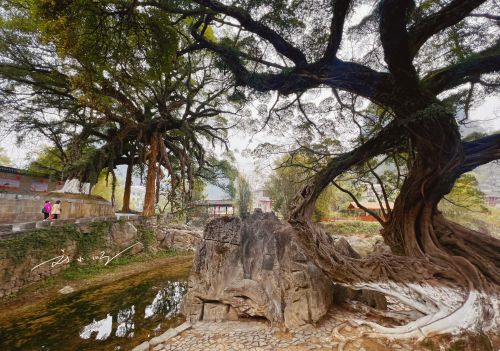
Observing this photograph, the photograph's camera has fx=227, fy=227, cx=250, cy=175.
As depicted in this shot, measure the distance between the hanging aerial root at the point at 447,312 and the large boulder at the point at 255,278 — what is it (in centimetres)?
110

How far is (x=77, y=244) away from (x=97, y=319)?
15.0 feet

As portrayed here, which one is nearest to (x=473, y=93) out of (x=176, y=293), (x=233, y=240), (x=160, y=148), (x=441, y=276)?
(x=441, y=276)

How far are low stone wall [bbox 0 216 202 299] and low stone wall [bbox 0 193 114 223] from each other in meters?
0.98

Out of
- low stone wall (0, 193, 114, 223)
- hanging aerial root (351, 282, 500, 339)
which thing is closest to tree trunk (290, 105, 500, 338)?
hanging aerial root (351, 282, 500, 339)

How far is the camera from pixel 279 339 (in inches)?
151

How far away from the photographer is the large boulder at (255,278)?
4.30 metres

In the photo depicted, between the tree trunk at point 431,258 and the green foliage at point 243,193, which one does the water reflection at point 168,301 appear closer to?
the tree trunk at point 431,258

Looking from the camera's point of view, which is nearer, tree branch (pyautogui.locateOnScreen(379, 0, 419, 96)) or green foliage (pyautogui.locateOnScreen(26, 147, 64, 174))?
tree branch (pyautogui.locateOnScreen(379, 0, 419, 96))

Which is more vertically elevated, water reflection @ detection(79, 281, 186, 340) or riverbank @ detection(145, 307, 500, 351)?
riverbank @ detection(145, 307, 500, 351)

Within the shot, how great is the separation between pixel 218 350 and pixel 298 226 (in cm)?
285

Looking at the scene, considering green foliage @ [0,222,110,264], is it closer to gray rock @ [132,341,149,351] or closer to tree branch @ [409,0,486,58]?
gray rock @ [132,341,149,351]

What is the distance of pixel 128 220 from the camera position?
11.4 metres

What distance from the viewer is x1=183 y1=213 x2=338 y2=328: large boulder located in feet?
14.1

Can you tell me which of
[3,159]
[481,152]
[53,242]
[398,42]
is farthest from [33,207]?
[3,159]
